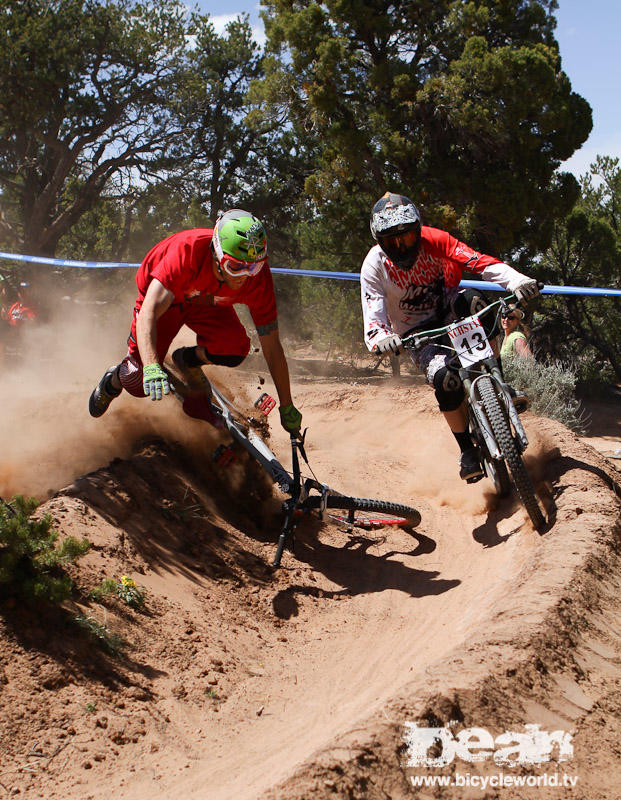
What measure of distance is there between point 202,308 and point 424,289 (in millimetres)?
1711

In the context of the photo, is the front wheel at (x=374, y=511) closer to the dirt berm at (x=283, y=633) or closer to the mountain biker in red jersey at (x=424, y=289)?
the dirt berm at (x=283, y=633)

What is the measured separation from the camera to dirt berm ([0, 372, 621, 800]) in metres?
2.62

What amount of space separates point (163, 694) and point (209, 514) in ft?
6.85

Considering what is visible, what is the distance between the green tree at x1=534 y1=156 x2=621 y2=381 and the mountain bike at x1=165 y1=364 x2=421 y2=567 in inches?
498

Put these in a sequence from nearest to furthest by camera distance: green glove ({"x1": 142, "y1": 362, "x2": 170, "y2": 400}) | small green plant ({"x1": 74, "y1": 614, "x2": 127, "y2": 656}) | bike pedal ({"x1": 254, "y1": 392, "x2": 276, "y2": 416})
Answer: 1. small green plant ({"x1": 74, "y1": 614, "x2": 127, "y2": 656})
2. green glove ({"x1": 142, "y1": 362, "x2": 170, "y2": 400})
3. bike pedal ({"x1": 254, "y1": 392, "x2": 276, "y2": 416})

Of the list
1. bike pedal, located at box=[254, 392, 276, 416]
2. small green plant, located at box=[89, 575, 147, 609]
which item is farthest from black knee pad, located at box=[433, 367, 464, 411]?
small green plant, located at box=[89, 575, 147, 609]

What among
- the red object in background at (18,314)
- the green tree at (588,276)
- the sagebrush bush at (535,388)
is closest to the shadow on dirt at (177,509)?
the sagebrush bush at (535,388)

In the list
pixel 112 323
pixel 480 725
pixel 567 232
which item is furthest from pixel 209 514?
pixel 567 232

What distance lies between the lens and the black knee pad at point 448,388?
203 inches

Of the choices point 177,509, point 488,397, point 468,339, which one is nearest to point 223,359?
point 177,509

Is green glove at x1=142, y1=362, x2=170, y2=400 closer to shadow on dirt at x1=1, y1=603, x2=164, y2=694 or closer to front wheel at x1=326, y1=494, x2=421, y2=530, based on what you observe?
shadow on dirt at x1=1, y1=603, x2=164, y2=694

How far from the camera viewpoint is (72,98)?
17.5m

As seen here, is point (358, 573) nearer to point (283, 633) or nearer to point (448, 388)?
point (283, 633)

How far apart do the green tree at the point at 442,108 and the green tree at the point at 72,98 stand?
435cm
